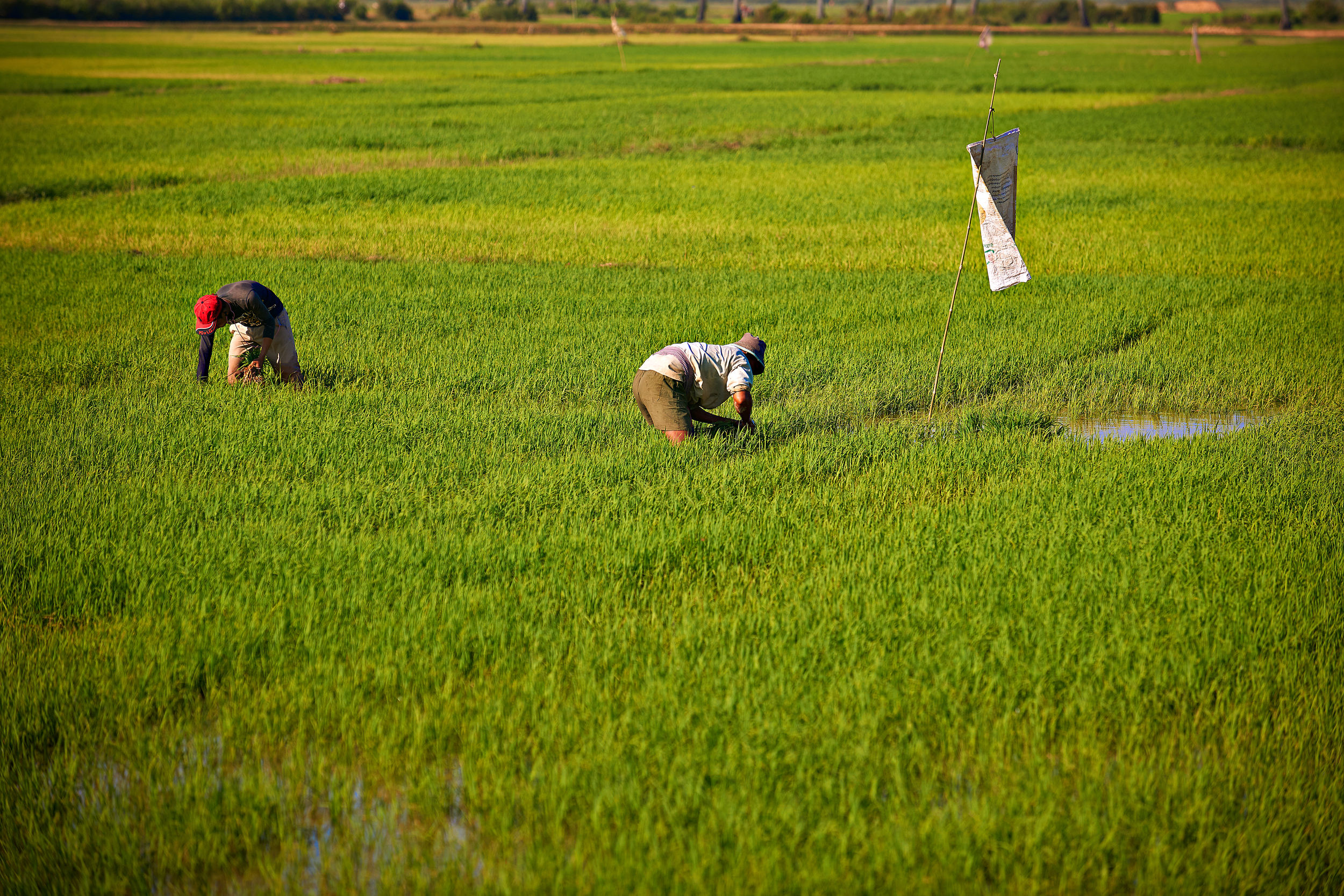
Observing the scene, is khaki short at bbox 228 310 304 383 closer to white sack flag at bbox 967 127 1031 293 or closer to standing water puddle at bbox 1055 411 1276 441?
white sack flag at bbox 967 127 1031 293

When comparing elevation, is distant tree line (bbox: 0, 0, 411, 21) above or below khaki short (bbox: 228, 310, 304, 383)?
above

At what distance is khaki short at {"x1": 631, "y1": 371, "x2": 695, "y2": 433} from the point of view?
5432mm

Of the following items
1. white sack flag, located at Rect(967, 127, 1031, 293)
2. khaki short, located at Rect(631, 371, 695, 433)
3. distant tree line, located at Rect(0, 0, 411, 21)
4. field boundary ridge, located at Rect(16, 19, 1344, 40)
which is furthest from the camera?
distant tree line, located at Rect(0, 0, 411, 21)

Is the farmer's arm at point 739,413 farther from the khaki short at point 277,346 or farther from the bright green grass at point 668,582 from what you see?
the khaki short at point 277,346

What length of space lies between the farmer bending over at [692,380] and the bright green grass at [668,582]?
0.22m

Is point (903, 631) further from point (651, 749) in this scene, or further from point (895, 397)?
point (895, 397)

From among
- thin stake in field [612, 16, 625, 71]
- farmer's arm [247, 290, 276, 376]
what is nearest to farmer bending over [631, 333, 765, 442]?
farmer's arm [247, 290, 276, 376]

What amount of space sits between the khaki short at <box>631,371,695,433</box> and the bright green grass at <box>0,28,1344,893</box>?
17cm

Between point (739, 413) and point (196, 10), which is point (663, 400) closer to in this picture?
point (739, 413)

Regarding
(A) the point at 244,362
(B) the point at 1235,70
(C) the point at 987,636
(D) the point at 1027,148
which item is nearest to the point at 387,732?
(C) the point at 987,636

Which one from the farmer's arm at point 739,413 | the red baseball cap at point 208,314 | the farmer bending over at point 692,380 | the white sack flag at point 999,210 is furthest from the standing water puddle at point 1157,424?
the red baseball cap at point 208,314

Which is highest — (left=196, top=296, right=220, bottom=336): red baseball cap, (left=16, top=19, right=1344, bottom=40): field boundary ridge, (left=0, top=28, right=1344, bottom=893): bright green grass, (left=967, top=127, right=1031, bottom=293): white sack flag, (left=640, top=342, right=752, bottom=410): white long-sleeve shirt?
(left=16, top=19, right=1344, bottom=40): field boundary ridge

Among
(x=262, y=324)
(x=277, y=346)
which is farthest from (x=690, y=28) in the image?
(x=262, y=324)

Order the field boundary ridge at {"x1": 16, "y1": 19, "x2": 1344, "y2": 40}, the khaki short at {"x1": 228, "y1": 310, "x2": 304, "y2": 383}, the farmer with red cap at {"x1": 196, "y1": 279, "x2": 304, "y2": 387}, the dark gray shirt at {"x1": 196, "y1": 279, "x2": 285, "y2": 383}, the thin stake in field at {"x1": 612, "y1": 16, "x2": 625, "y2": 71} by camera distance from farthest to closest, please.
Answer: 1. the field boundary ridge at {"x1": 16, "y1": 19, "x2": 1344, "y2": 40}
2. the thin stake in field at {"x1": 612, "y1": 16, "x2": 625, "y2": 71}
3. the khaki short at {"x1": 228, "y1": 310, "x2": 304, "y2": 383}
4. the dark gray shirt at {"x1": 196, "y1": 279, "x2": 285, "y2": 383}
5. the farmer with red cap at {"x1": 196, "y1": 279, "x2": 304, "y2": 387}
